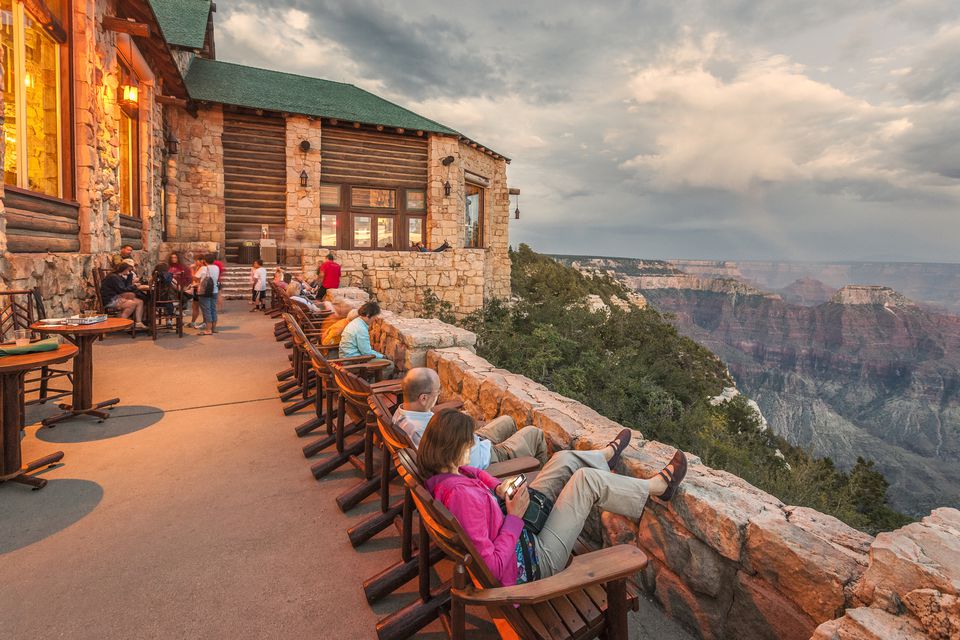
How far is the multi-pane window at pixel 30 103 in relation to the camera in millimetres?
6066

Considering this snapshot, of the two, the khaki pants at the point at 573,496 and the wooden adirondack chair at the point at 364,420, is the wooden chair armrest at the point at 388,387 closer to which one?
the wooden adirondack chair at the point at 364,420

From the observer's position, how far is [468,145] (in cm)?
1830

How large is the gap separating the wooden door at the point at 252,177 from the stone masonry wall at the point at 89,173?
560 cm

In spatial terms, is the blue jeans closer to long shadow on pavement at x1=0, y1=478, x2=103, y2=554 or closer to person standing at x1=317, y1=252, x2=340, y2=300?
person standing at x1=317, y1=252, x2=340, y2=300

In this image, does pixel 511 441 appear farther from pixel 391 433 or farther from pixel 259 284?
pixel 259 284

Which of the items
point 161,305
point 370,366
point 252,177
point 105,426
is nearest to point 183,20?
point 252,177

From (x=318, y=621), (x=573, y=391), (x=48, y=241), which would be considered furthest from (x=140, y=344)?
(x=573, y=391)

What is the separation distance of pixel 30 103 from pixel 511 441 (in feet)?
27.8

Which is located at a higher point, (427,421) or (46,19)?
(46,19)

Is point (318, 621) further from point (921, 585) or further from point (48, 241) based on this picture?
point (48, 241)

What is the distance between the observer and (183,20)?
54.6 feet

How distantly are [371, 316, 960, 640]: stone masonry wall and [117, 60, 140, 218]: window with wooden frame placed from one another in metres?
11.5

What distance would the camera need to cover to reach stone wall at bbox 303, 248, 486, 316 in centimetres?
1331

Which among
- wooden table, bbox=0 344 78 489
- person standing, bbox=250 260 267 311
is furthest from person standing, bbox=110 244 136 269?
wooden table, bbox=0 344 78 489
